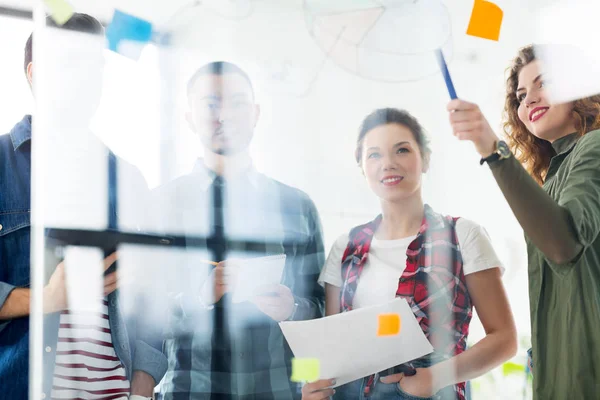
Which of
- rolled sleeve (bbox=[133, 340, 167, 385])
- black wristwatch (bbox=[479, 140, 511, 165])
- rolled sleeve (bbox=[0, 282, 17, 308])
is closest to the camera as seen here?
black wristwatch (bbox=[479, 140, 511, 165])

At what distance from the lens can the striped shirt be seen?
41.3 inches

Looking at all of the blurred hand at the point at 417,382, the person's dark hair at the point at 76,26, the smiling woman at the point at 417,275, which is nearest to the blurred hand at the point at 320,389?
the smiling woman at the point at 417,275

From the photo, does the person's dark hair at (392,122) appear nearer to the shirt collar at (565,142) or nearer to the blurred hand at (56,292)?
the shirt collar at (565,142)

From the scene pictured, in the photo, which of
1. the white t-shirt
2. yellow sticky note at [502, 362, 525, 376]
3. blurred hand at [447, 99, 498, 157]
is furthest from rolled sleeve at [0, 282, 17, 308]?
yellow sticky note at [502, 362, 525, 376]

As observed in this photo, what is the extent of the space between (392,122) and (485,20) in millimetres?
308

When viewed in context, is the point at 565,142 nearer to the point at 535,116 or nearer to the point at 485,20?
the point at 535,116

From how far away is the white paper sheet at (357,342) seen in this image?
105 cm

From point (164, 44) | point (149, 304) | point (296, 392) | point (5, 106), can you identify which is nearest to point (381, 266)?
point (296, 392)

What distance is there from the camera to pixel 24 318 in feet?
3.39

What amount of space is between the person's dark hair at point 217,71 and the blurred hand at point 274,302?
0.43m

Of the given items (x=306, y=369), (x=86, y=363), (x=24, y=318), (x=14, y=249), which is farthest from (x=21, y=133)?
(x=306, y=369)

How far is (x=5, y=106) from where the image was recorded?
1147 mm

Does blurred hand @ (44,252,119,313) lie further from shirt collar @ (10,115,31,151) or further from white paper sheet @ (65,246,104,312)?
shirt collar @ (10,115,31,151)

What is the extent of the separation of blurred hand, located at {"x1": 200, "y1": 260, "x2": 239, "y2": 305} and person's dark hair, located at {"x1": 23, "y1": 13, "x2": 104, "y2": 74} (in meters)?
0.56
